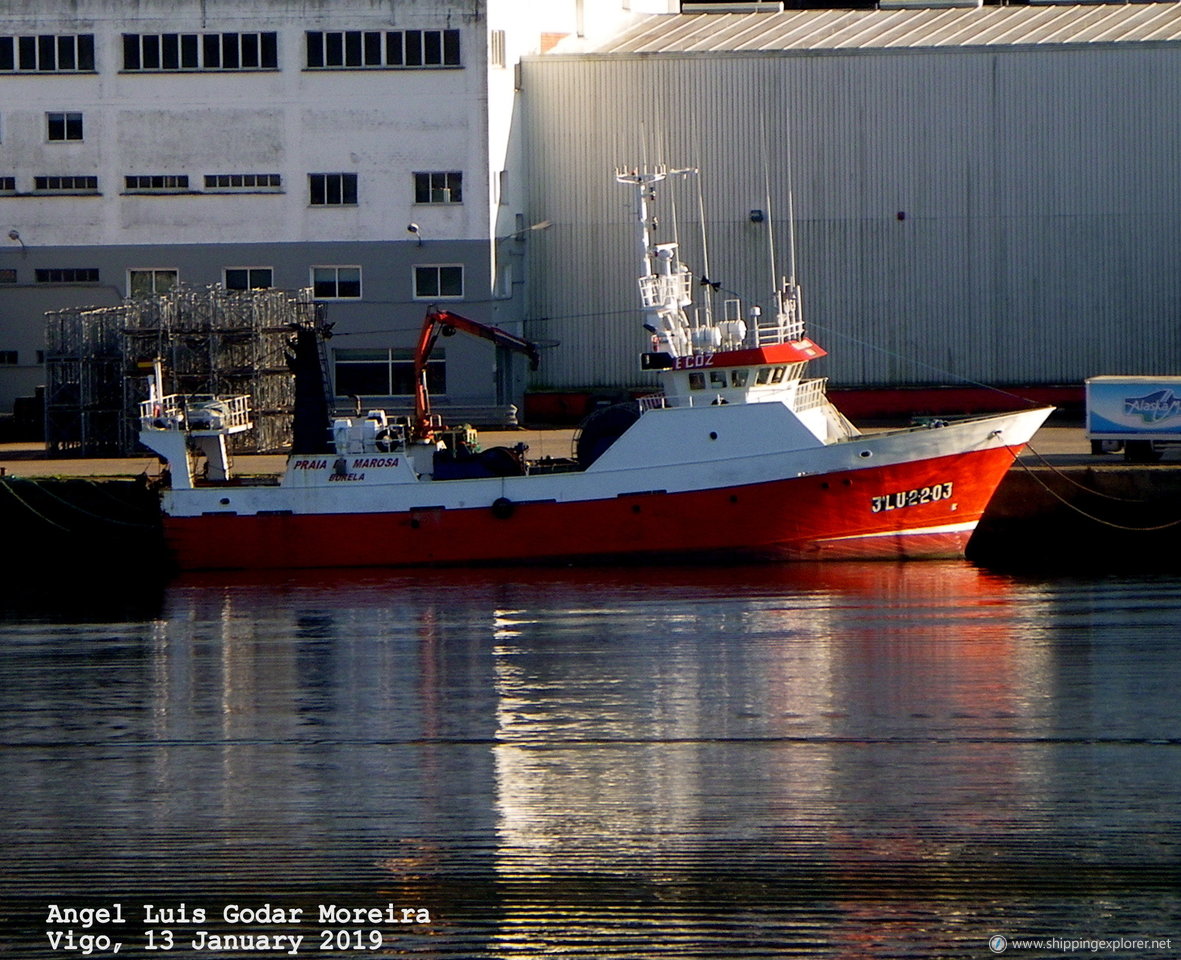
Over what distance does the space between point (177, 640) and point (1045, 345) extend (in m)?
23.7

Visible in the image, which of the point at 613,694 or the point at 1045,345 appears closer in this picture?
the point at 613,694

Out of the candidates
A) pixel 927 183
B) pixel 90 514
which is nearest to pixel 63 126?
pixel 90 514

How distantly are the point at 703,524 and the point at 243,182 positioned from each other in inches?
658

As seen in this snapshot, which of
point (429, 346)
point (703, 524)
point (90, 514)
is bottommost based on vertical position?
point (703, 524)

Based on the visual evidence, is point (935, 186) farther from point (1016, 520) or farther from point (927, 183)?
point (1016, 520)

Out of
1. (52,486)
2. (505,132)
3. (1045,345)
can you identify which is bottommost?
(52,486)

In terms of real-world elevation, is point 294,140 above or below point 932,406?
above

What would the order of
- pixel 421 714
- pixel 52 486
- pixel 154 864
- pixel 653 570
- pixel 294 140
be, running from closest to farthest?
pixel 154 864 → pixel 421 714 → pixel 653 570 → pixel 52 486 → pixel 294 140

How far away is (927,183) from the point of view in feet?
127

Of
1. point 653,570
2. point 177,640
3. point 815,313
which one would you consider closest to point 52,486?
point 177,640

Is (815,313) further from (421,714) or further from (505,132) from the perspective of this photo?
(421,714)

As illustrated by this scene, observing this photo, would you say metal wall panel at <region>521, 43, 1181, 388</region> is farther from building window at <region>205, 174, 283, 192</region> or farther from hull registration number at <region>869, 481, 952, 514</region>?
hull registration number at <region>869, 481, 952, 514</region>

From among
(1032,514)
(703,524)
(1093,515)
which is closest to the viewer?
(703,524)

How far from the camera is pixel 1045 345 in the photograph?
38906 mm
